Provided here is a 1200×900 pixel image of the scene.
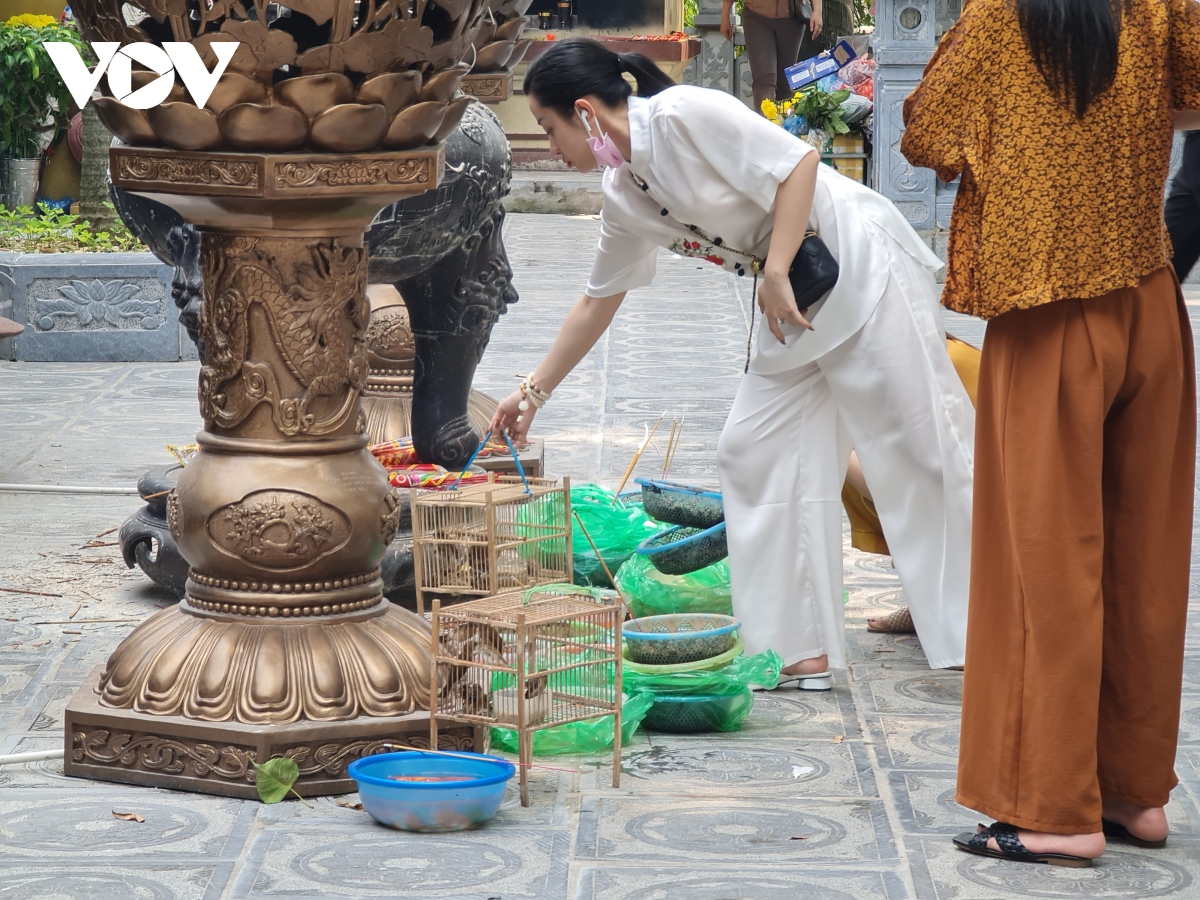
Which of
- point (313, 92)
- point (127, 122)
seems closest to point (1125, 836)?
point (313, 92)

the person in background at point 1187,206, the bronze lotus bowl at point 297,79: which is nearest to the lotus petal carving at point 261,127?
the bronze lotus bowl at point 297,79

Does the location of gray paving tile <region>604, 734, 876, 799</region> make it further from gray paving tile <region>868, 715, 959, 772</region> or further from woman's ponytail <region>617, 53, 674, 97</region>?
woman's ponytail <region>617, 53, 674, 97</region>

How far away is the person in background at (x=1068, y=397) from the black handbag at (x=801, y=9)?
430 inches

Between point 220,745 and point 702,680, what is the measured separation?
3.16ft

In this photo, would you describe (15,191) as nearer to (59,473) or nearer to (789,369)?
(59,473)

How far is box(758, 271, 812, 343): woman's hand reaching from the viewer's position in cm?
343

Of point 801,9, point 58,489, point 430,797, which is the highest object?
point 801,9

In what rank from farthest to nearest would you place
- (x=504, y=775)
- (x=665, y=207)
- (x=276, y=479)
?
(x=665, y=207)
(x=276, y=479)
(x=504, y=775)

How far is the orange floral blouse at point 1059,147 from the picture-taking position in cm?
261

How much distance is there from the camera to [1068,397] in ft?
8.68

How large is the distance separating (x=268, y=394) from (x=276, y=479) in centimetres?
16

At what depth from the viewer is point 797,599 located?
3725mm

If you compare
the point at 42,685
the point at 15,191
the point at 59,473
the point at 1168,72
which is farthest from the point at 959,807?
the point at 15,191

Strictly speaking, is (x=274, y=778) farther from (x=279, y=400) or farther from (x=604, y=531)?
(x=604, y=531)
